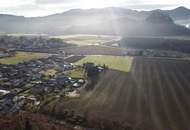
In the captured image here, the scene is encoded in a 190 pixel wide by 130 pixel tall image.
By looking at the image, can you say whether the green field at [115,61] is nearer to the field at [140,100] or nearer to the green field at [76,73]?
the field at [140,100]

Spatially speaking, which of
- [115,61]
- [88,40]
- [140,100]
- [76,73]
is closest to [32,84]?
[76,73]

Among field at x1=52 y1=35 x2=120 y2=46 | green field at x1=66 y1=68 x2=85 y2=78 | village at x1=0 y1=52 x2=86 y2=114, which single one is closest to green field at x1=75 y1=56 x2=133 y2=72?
green field at x1=66 y1=68 x2=85 y2=78

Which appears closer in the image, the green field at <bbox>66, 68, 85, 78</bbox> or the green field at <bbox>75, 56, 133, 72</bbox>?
the green field at <bbox>66, 68, 85, 78</bbox>

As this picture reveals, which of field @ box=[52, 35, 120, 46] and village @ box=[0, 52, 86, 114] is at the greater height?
field @ box=[52, 35, 120, 46]

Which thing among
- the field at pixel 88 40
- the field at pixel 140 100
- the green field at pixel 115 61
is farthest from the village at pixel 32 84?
the field at pixel 88 40

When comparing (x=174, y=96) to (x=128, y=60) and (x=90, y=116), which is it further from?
(x=128, y=60)

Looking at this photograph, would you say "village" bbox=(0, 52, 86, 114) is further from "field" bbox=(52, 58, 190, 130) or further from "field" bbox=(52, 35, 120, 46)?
"field" bbox=(52, 35, 120, 46)
